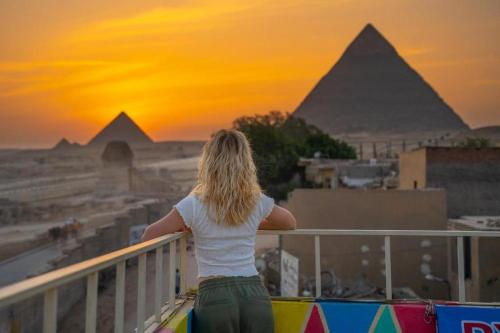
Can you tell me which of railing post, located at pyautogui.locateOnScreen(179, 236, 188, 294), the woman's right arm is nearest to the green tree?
railing post, located at pyautogui.locateOnScreen(179, 236, 188, 294)

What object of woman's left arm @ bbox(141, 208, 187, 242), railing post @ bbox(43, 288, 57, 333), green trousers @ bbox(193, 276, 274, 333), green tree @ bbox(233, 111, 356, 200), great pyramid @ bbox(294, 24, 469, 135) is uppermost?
great pyramid @ bbox(294, 24, 469, 135)

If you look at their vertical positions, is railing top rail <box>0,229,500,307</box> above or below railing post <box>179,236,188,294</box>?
above

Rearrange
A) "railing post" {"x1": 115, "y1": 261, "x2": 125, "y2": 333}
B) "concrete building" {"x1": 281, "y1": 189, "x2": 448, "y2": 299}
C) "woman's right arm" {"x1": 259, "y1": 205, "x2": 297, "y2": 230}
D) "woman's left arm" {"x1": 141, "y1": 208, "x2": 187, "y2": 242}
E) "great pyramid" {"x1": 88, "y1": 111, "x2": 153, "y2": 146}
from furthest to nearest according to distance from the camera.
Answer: "great pyramid" {"x1": 88, "y1": 111, "x2": 153, "y2": 146} < "concrete building" {"x1": 281, "y1": 189, "x2": 448, "y2": 299} < "woman's right arm" {"x1": 259, "y1": 205, "x2": 297, "y2": 230} < "woman's left arm" {"x1": 141, "y1": 208, "x2": 187, "y2": 242} < "railing post" {"x1": 115, "y1": 261, "x2": 125, "y2": 333}

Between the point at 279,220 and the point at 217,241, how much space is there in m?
0.46

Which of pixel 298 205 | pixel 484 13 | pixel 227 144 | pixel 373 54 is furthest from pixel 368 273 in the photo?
pixel 373 54

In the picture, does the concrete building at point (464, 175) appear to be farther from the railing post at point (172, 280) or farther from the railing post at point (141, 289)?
the railing post at point (141, 289)

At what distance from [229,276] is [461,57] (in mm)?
41029

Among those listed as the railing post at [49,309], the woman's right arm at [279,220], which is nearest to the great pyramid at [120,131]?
the woman's right arm at [279,220]

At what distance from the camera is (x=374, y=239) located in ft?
52.2

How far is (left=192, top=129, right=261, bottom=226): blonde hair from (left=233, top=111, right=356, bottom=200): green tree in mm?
22781

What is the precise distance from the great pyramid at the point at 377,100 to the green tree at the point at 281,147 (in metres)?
124

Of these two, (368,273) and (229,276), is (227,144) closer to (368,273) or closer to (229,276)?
(229,276)

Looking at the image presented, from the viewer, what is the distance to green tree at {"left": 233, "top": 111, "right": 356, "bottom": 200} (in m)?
34.0

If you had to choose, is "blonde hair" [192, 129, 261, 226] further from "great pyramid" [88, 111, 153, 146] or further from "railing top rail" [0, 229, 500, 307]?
"great pyramid" [88, 111, 153, 146]
